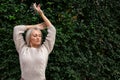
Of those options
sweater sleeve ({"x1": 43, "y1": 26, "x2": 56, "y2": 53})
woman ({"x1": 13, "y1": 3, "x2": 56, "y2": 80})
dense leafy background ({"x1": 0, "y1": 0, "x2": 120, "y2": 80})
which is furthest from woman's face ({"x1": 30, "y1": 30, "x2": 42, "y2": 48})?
dense leafy background ({"x1": 0, "y1": 0, "x2": 120, "y2": 80})

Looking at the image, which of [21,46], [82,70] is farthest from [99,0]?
[21,46]

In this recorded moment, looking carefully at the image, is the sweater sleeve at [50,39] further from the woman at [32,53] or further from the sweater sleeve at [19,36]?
the sweater sleeve at [19,36]

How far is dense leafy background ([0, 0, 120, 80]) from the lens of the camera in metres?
6.49

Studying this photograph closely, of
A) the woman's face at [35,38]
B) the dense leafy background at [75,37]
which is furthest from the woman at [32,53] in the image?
the dense leafy background at [75,37]

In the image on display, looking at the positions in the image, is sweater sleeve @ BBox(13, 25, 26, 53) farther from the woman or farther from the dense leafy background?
the dense leafy background

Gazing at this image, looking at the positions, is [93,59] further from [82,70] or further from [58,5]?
[58,5]

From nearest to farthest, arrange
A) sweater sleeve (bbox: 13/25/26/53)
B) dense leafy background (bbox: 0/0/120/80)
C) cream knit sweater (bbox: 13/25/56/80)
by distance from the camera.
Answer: cream knit sweater (bbox: 13/25/56/80), sweater sleeve (bbox: 13/25/26/53), dense leafy background (bbox: 0/0/120/80)

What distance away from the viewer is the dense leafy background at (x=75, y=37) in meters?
6.49

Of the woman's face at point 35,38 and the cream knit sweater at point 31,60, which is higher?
the woman's face at point 35,38

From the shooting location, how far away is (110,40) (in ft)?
25.1

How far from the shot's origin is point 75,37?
714 centimetres

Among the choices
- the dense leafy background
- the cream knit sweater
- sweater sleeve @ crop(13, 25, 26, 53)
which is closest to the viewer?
the cream knit sweater

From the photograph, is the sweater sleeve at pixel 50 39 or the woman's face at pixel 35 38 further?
the sweater sleeve at pixel 50 39

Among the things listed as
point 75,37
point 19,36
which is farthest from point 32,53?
point 75,37
